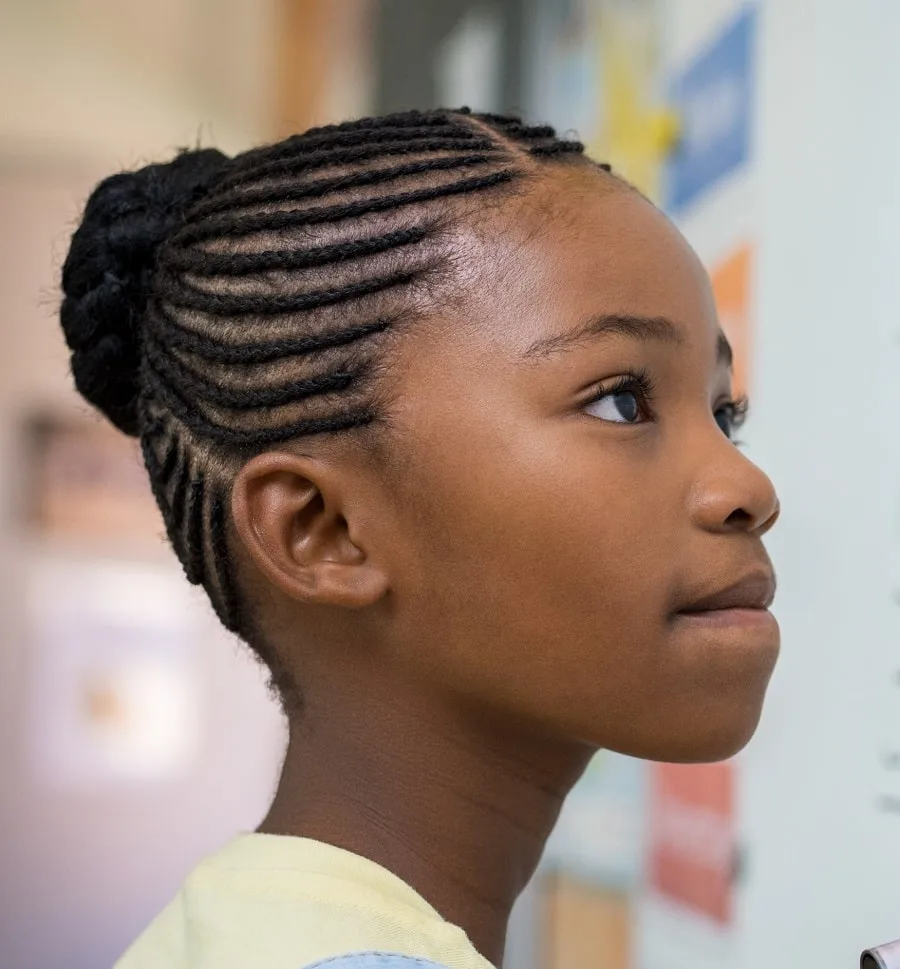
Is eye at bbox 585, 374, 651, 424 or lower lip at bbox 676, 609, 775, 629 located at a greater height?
eye at bbox 585, 374, 651, 424

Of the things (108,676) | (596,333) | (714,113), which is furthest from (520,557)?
(108,676)

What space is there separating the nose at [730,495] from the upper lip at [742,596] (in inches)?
1.0

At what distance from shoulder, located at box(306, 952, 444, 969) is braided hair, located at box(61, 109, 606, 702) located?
18 cm

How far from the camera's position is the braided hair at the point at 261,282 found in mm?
629

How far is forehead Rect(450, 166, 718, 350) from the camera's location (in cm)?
60

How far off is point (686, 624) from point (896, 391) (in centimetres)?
23

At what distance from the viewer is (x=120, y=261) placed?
751mm

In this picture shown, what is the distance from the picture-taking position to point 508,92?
1.41 m

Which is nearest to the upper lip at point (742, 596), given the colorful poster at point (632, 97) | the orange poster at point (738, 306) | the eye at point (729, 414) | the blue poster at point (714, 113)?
the eye at point (729, 414)

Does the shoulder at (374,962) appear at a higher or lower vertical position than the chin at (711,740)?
lower

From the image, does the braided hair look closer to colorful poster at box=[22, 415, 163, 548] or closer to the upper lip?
the upper lip

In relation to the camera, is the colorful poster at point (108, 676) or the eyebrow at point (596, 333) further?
the colorful poster at point (108, 676)

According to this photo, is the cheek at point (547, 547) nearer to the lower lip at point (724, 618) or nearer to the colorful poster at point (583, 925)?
the lower lip at point (724, 618)

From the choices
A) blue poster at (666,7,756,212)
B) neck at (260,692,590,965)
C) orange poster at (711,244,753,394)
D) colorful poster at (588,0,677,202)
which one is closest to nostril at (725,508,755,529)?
neck at (260,692,590,965)
